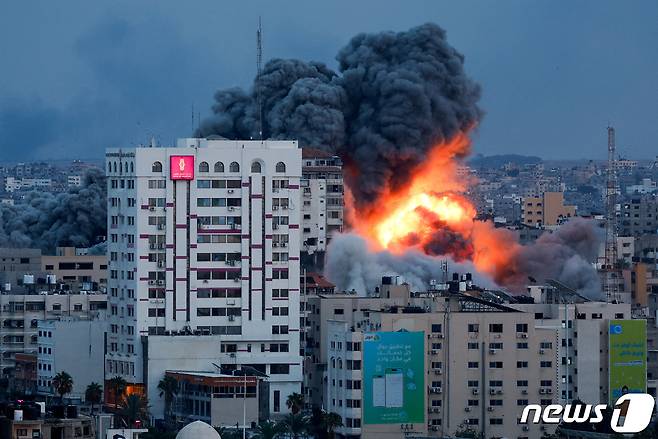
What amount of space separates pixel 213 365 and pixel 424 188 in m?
36.4

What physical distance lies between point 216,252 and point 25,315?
13.6 m

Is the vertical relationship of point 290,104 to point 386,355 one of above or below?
above

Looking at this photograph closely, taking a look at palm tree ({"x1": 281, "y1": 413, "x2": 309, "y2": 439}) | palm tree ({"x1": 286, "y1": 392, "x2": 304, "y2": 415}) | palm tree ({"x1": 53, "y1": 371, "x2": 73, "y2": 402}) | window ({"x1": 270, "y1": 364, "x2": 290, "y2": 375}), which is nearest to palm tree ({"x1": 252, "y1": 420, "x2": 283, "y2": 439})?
palm tree ({"x1": 281, "y1": 413, "x2": 309, "y2": 439})

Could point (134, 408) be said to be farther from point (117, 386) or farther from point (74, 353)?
point (74, 353)

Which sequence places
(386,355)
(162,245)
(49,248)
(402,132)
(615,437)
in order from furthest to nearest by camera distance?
(49,248) → (402,132) → (162,245) → (386,355) → (615,437)

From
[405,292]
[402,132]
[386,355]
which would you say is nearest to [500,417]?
[386,355]

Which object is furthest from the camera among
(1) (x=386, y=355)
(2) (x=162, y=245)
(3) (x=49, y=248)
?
(3) (x=49, y=248)

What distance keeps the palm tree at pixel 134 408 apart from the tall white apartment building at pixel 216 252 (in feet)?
14.2

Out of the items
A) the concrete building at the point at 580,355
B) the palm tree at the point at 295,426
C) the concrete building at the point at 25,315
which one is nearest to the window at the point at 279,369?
the palm tree at the point at 295,426

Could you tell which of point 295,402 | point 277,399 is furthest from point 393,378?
point 277,399

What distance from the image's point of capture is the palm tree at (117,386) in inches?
3750

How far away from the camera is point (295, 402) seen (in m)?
94.9

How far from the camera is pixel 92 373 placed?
10050 centimetres

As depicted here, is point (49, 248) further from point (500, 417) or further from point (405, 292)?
point (500, 417)
